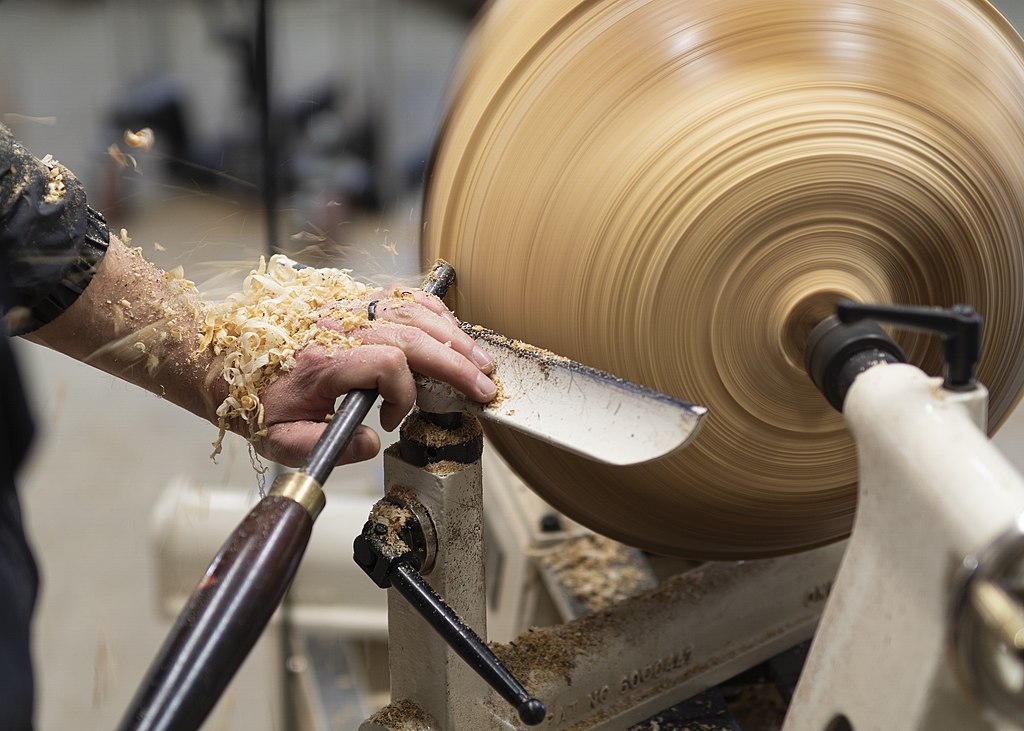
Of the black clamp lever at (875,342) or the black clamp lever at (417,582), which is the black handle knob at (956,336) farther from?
the black clamp lever at (417,582)

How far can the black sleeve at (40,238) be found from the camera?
2.57 feet

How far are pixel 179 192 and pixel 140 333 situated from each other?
681 millimetres

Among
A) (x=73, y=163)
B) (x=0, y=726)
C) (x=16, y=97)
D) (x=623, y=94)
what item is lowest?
(x=0, y=726)

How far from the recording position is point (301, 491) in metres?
0.63

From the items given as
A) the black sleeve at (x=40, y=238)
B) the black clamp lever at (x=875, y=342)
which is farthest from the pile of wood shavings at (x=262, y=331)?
the black clamp lever at (x=875, y=342)

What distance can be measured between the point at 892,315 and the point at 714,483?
0.30 metres

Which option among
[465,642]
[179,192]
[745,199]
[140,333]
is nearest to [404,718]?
[465,642]

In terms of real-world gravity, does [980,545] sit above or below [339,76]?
below

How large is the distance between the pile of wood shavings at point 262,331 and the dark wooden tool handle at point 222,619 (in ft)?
0.73

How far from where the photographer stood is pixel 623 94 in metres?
0.83

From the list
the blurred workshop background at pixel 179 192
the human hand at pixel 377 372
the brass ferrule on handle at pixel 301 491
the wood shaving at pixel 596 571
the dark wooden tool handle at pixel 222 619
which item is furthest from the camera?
the blurred workshop background at pixel 179 192

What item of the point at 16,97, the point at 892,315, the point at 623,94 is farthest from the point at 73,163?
the point at 892,315

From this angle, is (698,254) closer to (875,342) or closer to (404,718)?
(875,342)

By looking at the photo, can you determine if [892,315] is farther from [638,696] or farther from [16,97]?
[16,97]
